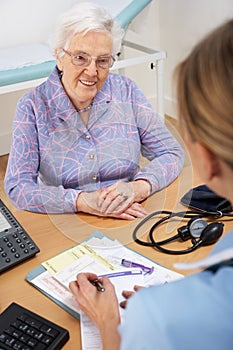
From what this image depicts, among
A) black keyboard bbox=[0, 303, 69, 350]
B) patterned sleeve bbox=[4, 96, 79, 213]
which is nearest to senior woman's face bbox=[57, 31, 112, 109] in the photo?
patterned sleeve bbox=[4, 96, 79, 213]

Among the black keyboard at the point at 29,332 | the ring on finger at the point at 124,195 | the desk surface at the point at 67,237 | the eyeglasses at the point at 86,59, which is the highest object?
the eyeglasses at the point at 86,59

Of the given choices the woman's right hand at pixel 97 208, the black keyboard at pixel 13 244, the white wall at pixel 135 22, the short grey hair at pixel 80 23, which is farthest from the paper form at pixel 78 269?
the white wall at pixel 135 22

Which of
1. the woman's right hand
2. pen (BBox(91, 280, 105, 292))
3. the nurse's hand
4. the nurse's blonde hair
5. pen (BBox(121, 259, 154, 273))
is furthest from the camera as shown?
the woman's right hand

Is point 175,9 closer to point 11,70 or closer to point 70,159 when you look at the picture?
point 11,70

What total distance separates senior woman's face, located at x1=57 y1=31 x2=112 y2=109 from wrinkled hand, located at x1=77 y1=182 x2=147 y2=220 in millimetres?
372

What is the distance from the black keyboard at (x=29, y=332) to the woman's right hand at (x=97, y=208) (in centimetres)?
42

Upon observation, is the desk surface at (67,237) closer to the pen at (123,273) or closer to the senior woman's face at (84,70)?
the pen at (123,273)

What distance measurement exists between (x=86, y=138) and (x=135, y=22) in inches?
77.8

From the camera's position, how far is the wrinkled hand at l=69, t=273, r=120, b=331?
35.5 inches

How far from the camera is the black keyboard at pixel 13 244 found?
1.12 meters

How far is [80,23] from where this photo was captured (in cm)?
153

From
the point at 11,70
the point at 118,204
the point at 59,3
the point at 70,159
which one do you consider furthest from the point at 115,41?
the point at 59,3

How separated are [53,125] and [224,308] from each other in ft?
3.41

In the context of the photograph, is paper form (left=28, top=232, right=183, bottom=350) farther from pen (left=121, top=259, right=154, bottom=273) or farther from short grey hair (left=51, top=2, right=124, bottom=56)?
short grey hair (left=51, top=2, right=124, bottom=56)
